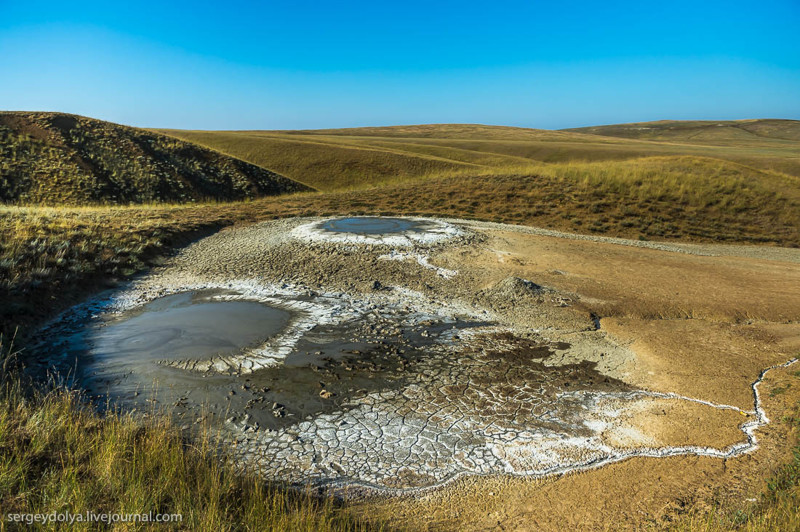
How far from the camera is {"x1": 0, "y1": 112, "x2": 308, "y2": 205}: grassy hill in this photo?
949 inches

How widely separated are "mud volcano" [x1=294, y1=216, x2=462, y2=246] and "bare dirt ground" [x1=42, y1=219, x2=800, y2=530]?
387mm

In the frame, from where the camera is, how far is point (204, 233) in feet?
42.0

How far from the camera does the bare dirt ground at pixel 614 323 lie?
3.33 meters

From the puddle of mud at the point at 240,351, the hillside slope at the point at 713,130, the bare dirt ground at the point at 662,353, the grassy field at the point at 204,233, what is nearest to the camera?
the grassy field at the point at 204,233

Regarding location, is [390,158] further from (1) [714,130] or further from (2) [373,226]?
(1) [714,130]

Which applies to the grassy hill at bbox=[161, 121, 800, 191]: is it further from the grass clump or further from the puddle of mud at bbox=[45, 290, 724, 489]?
the grass clump

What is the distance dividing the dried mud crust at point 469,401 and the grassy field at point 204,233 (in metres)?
0.58

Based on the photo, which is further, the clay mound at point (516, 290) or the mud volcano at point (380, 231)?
the mud volcano at point (380, 231)

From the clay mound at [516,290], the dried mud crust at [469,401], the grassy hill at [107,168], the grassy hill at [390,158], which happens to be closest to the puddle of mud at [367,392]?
the dried mud crust at [469,401]

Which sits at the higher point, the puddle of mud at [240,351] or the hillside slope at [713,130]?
the hillside slope at [713,130]

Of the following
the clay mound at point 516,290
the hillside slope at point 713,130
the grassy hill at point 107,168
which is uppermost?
the hillside slope at point 713,130

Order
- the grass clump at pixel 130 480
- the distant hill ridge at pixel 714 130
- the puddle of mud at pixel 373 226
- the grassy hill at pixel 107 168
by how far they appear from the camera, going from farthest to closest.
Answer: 1. the distant hill ridge at pixel 714 130
2. the grassy hill at pixel 107 168
3. the puddle of mud at pixel 373 226
4. the grass clump at pixel 130 480

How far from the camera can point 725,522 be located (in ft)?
9.67

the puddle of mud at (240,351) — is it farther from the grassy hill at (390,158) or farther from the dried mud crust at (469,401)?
the grassy hill at (390,158)
